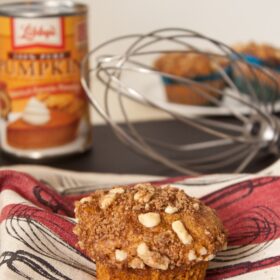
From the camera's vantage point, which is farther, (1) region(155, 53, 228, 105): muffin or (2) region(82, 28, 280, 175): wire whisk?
(1) region(155, 53, 228, 105): muffin

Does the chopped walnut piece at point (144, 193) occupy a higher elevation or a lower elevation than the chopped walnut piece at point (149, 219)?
higher

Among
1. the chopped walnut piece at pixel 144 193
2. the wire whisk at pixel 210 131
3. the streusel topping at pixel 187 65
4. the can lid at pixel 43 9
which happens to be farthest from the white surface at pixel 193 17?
the chopped walnut piece at pixel 144 193

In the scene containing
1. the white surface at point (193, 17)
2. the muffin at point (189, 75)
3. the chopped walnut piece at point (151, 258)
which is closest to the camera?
the chopped walnut piece at point (151, 258)

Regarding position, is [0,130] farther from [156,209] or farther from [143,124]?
[156,209]

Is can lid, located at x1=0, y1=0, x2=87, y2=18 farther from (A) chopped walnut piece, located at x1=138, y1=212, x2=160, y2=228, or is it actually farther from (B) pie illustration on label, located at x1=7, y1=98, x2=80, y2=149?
(A) chopped walnut piece, located at x1=138, y1=212, x2=160, y2=228

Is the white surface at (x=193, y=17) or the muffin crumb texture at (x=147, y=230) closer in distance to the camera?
the muffin crumb texture at (x=147, y=230)

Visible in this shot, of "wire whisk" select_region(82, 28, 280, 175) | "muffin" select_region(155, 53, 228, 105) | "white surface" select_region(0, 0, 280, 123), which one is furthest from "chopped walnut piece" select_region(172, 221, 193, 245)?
"white surface" select_region(0, 0, 280, 123)

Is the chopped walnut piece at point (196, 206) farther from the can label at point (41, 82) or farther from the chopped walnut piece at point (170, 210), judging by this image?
the can label at point (41, 82)
